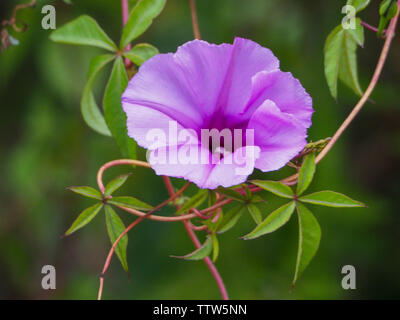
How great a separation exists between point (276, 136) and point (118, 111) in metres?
0.25

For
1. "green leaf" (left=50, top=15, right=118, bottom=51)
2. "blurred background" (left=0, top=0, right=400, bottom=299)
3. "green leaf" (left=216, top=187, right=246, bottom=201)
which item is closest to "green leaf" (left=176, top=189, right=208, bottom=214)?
"green leaf" (left=216, top=187, right=246, bottom=201)

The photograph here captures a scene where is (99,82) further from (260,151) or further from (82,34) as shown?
(260,151)

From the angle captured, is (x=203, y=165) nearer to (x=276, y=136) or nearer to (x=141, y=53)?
(x=276, y=136)

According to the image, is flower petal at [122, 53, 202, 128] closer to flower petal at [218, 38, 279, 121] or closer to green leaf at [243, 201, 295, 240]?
flower petal at [218, 38, 279, 121]

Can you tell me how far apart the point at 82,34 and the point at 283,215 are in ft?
1.34

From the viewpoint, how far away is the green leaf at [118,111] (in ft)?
2.65

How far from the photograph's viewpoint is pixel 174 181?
1.58 m

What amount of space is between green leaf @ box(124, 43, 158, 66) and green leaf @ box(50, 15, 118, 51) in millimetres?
67

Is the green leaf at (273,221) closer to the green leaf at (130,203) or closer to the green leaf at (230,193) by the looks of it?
the green leaf at (230,193)

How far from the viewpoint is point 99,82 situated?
1.61m

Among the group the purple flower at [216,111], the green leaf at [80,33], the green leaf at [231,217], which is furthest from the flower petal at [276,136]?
the green leaf at [80,33]

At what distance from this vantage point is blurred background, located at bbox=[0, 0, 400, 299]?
155 centimetres

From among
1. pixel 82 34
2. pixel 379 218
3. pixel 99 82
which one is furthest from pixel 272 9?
pixel 82 34

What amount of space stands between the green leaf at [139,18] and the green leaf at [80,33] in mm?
44
